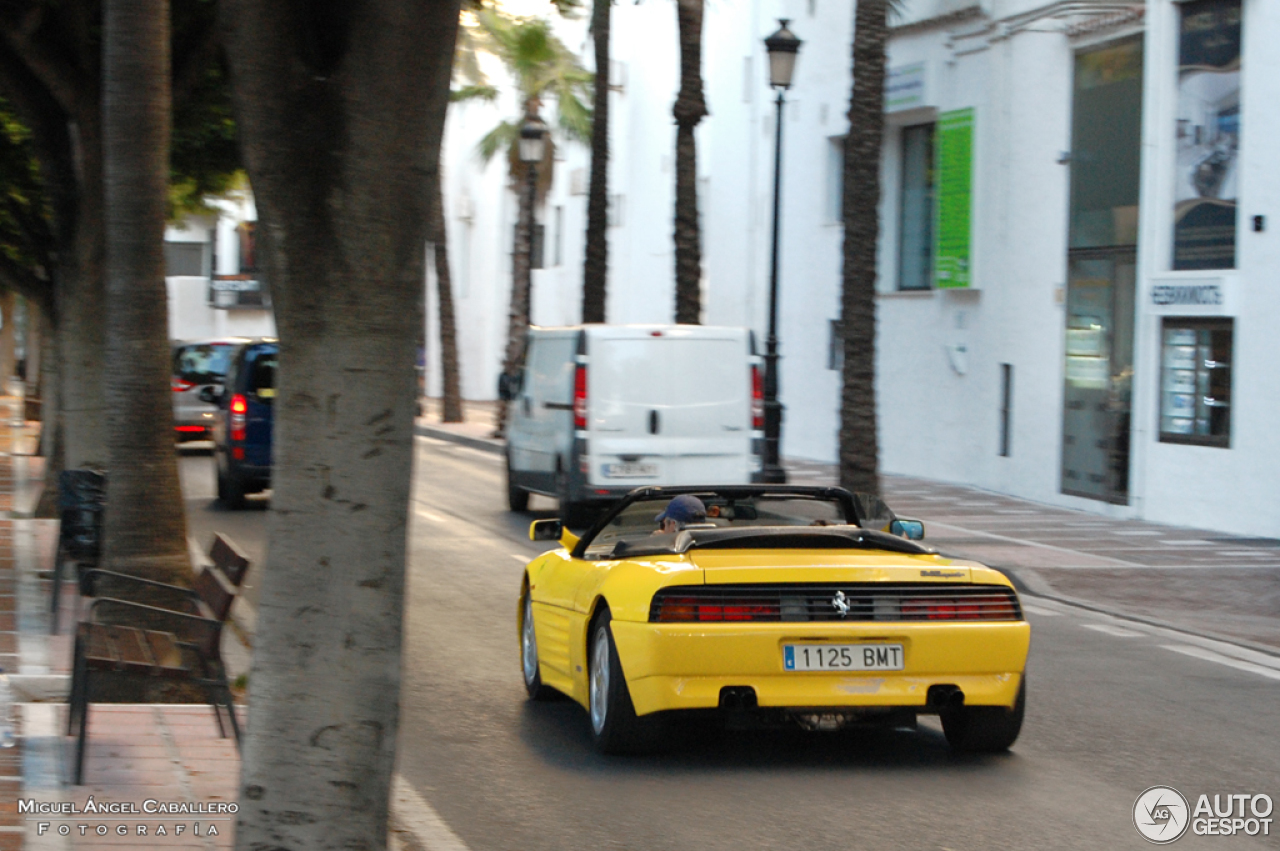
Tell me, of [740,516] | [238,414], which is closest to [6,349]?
[238,414]

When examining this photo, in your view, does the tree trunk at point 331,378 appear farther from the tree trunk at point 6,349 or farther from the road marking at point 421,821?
the tree trunk at point 6,349

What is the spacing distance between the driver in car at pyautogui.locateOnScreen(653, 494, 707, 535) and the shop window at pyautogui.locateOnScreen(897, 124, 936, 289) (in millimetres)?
19058

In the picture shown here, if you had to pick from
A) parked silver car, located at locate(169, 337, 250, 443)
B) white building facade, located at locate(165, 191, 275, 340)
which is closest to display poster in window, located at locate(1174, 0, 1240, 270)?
parked silver car, located at locate(169, 337, 250, 443)

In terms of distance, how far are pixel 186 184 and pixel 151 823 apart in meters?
22.3

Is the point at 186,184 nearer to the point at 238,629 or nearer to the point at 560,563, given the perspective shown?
the point at 238,629

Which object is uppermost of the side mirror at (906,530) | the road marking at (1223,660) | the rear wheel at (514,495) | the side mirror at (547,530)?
the side mirror at (906,530)

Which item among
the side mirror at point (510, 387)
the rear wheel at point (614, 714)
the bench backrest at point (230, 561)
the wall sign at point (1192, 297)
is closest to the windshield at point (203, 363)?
the side mirror at point (510, 387)

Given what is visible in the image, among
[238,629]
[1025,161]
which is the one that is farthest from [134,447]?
[1025,161]

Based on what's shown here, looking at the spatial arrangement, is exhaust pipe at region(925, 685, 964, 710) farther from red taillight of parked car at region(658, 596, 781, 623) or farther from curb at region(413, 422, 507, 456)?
curb at region(413, 422, 507, 456)

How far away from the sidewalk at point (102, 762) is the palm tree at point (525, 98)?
1929 cm

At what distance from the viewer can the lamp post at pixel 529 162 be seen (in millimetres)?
30094

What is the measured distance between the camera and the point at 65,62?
45.0ft

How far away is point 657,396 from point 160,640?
9.38 meters

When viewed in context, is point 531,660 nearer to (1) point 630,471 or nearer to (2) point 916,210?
(1) point 630,471
